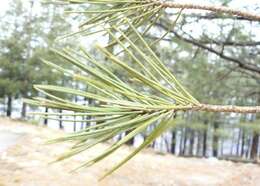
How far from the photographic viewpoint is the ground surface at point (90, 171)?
5078 millimetres

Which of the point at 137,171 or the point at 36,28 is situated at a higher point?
the point at 36,28

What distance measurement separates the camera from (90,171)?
5.71m

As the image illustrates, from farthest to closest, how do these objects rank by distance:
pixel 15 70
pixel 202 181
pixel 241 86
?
pixel 15 70, pixel 241 86, pixel 202 181

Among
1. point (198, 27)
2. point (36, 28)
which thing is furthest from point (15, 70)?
point (198, 27)

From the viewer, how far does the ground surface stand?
5.08 metres

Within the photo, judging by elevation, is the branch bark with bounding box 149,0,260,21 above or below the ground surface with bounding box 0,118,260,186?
above

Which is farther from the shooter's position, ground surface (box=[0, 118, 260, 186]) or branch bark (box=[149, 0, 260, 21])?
ground surface (box=[0, 118, 260, 186])

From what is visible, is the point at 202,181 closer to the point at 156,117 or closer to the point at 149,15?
the point at 149,15

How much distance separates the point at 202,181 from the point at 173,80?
5556 millimetres

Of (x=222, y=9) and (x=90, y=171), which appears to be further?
(x=90, y=171)

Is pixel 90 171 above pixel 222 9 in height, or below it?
below

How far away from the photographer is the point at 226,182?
20.6 feet

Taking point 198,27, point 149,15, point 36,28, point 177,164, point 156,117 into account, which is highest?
point 36,28

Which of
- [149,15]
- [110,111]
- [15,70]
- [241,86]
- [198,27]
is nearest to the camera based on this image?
[110,111]
